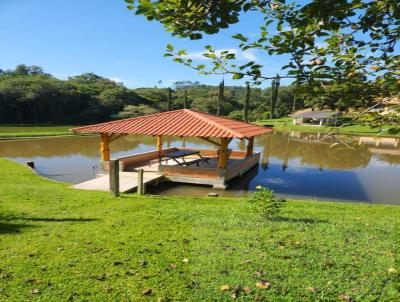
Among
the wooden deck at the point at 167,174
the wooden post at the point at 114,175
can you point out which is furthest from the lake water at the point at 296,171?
the wooden post at the point at 114,175

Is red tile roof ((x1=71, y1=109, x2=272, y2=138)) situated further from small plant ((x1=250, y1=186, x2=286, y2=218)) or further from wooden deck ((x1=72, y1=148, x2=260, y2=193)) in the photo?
small plant ((x1=250, y1=186, x2=286, y2=218))

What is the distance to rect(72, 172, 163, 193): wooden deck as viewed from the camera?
12091mm

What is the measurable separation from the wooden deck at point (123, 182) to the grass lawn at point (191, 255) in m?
4.04

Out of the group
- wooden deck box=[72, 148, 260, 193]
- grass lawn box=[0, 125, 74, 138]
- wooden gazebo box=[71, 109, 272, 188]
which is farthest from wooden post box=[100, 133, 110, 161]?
grass lawn box=[0, 125, 74, 138]

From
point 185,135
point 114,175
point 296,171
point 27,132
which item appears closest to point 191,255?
point 114,175

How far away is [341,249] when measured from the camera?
5.26 metres

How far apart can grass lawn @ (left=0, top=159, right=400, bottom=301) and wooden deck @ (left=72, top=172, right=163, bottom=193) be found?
4.04 m

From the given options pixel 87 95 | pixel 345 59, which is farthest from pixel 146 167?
pixel 87 95

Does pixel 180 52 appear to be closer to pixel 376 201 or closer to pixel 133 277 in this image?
pixel 133 277

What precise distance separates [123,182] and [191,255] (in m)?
8.86

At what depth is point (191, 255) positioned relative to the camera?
4.99m

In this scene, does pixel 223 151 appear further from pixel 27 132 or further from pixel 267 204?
pixel 27 132

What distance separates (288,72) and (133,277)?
3200mm

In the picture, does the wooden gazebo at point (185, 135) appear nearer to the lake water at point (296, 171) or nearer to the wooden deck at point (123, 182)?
the lake water at point (296, 171)
